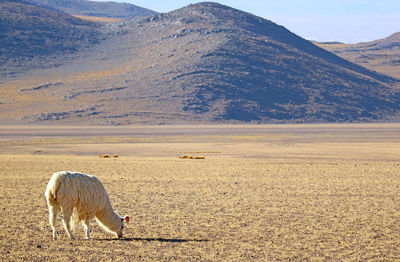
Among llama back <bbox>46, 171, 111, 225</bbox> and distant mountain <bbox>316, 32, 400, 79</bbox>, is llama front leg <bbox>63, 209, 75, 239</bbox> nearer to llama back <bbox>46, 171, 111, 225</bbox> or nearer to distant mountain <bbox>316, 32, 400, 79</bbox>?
llama back <bbox>46, 171, 111, 225</bbox>

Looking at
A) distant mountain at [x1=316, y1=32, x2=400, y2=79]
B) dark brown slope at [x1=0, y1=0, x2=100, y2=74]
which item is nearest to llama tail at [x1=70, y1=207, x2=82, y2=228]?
dark brown slope at [x1=0, y1=0, x2=100, y2=74]

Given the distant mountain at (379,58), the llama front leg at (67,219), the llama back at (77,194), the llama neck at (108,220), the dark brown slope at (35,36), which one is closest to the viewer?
the llama back at (77,194)

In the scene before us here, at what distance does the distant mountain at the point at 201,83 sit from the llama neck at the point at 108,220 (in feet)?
233

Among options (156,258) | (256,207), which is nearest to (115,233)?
(156,258)

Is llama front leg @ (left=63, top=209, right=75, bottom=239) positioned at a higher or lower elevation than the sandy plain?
higher

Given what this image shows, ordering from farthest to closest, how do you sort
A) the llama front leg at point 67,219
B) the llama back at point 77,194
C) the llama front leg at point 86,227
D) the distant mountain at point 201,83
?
the distant mountain at point 201,83
the llama front leg at point 86,227
the llama front leg at point 67,219
the llama back at point 77,194

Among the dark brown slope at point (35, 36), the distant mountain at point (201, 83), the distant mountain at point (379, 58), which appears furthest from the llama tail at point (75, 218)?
the distant mountain at point (379, 58)

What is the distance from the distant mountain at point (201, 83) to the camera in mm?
90750

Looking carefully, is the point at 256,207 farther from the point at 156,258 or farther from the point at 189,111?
the point at 189,111

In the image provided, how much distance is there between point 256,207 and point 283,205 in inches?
32.6

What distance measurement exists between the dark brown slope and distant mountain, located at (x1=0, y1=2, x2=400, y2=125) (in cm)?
326

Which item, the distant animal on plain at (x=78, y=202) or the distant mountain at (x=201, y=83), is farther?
the distant mountain at (x=201, y=83)

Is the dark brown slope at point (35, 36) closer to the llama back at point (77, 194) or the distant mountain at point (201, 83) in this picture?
the distant mountain at point (201, 83)

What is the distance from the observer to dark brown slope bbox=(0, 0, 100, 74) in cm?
11612
